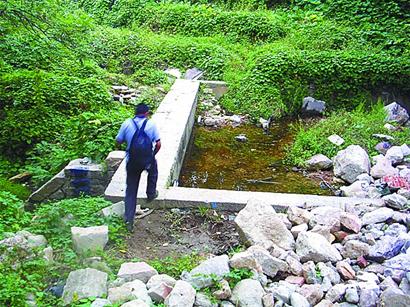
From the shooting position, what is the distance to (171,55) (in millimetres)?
14062

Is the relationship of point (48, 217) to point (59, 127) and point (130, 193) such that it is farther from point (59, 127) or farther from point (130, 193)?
point (59, 127)

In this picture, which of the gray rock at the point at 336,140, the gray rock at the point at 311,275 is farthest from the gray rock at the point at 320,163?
the gray rock at the point at 311,275

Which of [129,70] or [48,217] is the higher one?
[48,217]

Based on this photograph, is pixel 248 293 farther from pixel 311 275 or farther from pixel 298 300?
pixel 311 275

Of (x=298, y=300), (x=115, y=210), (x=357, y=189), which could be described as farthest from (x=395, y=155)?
(x=115, y=210)

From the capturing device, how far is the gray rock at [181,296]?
14.3 feet

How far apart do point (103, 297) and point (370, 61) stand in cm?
997

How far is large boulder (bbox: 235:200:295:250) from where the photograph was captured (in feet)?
18.2

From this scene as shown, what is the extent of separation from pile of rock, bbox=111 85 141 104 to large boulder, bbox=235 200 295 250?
5.67 metres

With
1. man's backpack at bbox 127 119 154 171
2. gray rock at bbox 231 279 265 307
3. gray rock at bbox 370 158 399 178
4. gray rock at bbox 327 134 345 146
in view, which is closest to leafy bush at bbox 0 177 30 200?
man's backpack at bbox 127 119 154 171

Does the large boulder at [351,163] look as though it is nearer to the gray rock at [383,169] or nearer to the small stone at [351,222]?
the gray rock at [383,169]

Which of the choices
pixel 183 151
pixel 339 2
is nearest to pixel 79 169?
pixel 183 151

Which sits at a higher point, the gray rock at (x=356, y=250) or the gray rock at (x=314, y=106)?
the gray rock at (x=356, y=250)

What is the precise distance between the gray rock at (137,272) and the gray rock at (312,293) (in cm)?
139
